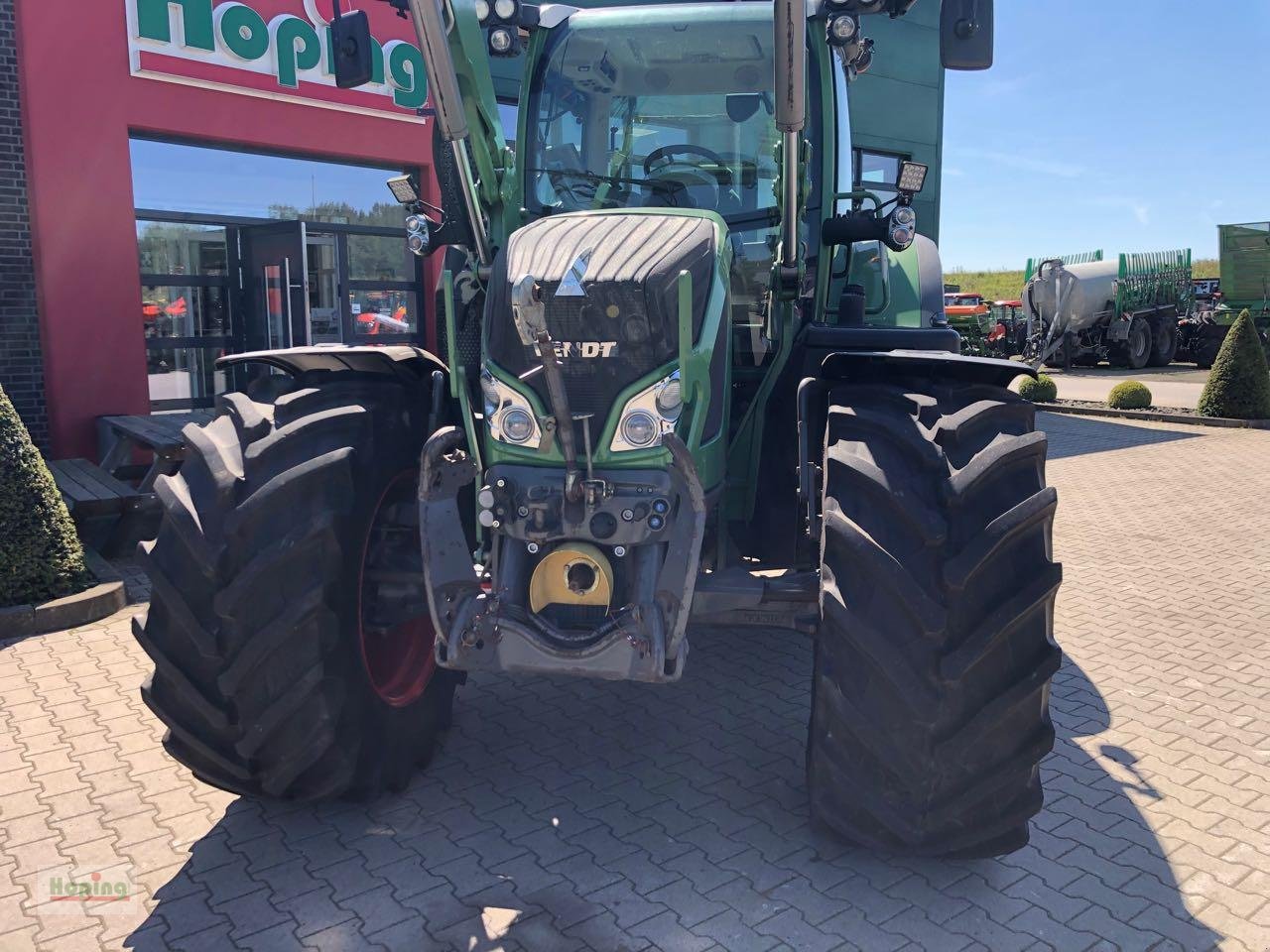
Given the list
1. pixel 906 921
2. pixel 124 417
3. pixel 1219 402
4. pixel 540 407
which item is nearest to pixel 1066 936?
pixel 906 921

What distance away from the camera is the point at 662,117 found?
4367 millimetres

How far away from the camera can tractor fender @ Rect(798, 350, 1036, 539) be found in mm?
3455

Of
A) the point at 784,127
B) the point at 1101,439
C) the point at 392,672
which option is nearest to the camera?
the point at 784,127

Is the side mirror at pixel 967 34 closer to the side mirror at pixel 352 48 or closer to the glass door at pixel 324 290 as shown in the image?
the side mirror at pixel 352 48

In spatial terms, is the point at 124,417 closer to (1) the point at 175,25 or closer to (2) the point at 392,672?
(1) the point at 175,25

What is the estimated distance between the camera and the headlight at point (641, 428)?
3.10 metres

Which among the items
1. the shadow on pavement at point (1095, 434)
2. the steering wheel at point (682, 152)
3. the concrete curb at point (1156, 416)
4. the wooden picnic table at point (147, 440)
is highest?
the steering wheel at point (682, 152)

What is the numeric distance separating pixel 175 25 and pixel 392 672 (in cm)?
772

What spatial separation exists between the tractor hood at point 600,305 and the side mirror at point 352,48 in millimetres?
984

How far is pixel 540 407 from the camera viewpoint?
10.3 ft

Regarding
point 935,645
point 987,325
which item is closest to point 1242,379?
point 987,325

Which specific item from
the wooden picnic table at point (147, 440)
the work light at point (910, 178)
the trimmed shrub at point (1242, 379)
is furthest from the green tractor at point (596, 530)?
the trimmed shrub at point (1242, 379)

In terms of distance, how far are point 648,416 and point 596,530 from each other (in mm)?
363

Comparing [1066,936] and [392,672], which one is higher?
[392,672]
